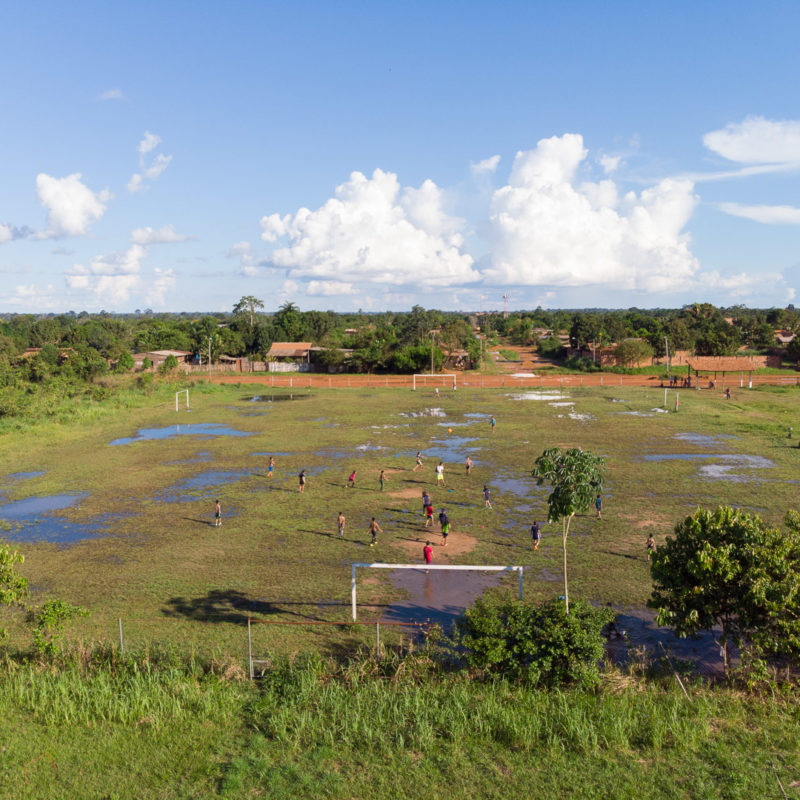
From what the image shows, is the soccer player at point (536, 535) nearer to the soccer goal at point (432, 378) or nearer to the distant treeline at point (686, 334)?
the soccer goal at point (432, 378)

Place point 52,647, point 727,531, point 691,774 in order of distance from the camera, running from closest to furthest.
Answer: point 691,774 → point 727,531 → point 52,647

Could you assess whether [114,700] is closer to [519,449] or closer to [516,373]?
[519,449]

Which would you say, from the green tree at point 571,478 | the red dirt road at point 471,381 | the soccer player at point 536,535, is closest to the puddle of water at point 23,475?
the soccer player at point 536,535

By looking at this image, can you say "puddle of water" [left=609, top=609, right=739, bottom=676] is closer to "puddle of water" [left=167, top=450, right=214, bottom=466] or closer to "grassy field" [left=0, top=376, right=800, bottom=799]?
"grassy field" [left=0, top=376, right=800, bottom=799]

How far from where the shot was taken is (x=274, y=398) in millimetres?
65000

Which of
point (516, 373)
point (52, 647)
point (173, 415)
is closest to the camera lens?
point (52, 647)

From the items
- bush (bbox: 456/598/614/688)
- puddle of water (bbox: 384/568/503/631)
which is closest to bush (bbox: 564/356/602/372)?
puddle of water (bbox: 384/568/503/631)

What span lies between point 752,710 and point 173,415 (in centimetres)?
4901

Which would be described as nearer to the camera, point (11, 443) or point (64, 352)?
point (11, 443)

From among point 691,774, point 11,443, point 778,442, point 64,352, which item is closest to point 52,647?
point 691,774

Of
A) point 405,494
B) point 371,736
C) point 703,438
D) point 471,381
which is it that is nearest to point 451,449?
point 405,494

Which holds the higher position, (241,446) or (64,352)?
(64,352)

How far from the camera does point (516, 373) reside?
87.1m

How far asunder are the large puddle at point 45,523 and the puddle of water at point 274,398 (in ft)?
115
